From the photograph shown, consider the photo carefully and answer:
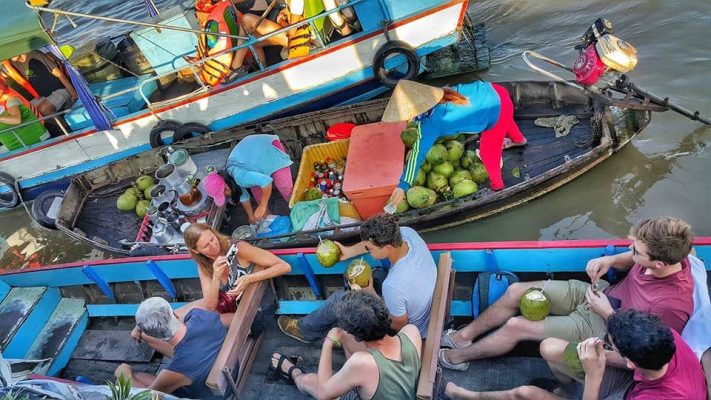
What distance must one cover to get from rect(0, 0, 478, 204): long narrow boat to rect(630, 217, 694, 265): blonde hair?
4.75 m

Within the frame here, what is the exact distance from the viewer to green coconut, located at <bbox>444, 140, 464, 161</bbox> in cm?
576

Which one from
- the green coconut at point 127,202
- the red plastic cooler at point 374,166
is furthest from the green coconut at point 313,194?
the green coconut at point 127,202

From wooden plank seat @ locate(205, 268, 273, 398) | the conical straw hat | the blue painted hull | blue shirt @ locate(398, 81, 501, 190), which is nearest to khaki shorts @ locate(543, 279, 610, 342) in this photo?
the blue painted hull

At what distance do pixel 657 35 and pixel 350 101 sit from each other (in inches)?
204

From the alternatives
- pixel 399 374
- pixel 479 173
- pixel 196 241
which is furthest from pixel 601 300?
pixel 196 241

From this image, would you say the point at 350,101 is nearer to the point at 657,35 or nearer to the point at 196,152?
the point at 196,152

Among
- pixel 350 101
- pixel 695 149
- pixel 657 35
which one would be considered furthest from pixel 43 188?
pixel 657 35

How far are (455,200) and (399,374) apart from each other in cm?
279

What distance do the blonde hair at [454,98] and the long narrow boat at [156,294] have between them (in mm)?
1855

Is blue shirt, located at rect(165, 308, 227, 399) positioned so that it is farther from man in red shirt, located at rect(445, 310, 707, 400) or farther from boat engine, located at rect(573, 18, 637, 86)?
boat engine, located at rect(573, 18, 637, 86)

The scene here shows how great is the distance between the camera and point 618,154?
21.5 feet

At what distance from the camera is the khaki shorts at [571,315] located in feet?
11.1

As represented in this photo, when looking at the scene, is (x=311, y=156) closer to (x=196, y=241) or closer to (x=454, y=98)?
(x=454, y=98)

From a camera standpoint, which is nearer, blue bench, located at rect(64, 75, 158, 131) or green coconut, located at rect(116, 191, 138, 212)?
green coconut, located at rect(116, 191, 138, 212)
